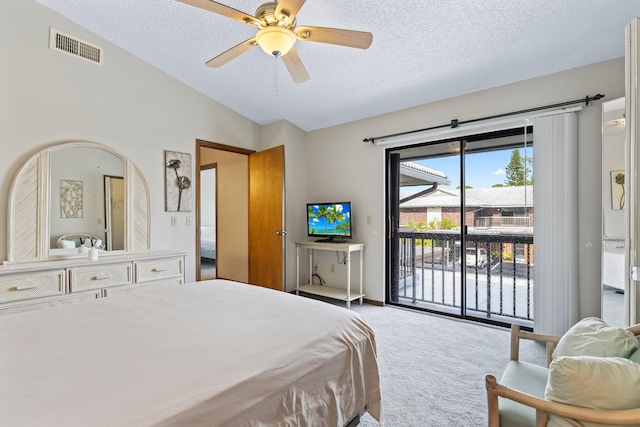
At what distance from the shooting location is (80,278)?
2.59 metres

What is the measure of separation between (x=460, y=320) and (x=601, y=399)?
2610mm

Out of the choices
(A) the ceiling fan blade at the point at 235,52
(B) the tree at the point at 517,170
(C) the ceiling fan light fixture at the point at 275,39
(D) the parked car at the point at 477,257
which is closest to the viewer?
(C) the ceiling fan light fixture at the point at 275,39

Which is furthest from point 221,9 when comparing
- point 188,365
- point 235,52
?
point 188,365

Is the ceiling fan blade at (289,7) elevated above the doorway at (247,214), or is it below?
above

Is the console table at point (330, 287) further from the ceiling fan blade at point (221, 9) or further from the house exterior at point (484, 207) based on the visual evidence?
the ceiling fan blade at point (221, 9)

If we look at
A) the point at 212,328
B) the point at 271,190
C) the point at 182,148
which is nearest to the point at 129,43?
the point at 182,148

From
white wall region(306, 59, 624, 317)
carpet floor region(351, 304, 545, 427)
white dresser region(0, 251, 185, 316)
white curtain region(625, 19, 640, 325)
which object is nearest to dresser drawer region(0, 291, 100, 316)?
white dresser region(0, 251, 185, 316)

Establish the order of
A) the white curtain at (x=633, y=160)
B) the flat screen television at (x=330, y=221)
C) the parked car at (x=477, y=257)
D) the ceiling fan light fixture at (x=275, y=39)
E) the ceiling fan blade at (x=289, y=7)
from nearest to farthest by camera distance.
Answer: the white curtain at (x=633, y=160) → the ceiling fan blade at (x=289, y=7) → the ceiling fan light fixture at (x=275, y=39) → the parked car at (x=477, y=257) → the flat screen television at (x=330, y=221)

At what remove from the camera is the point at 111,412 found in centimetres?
78

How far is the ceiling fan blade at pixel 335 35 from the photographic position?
1859 mm

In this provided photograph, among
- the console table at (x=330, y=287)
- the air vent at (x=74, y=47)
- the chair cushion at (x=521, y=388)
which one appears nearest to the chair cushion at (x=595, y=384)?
the chair cushion at (x=521, y=388)

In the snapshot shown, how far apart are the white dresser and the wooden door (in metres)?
1.24

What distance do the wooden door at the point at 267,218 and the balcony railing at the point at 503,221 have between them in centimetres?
239

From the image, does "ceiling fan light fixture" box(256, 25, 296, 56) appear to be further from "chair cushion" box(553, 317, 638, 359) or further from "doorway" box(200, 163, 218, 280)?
"doorway" box(200, 163, 218, 280)
